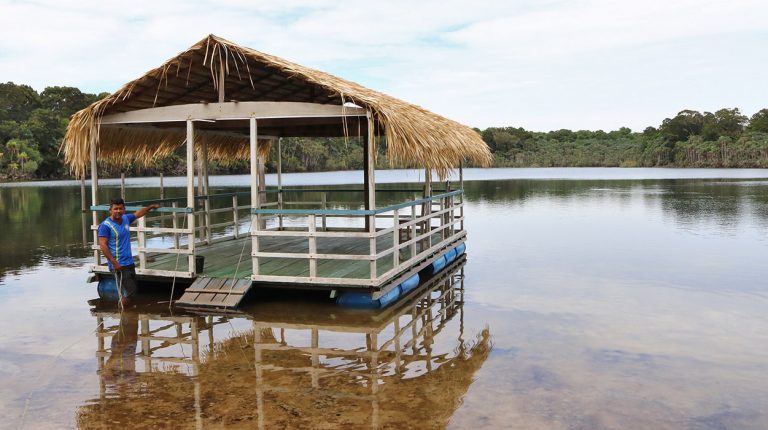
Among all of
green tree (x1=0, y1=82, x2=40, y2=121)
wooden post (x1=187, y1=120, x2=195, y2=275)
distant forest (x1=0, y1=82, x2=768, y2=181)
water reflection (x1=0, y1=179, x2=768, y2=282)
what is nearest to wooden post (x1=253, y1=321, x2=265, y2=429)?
wooden post (x1=187, y1=120, x2=195, y2=275)

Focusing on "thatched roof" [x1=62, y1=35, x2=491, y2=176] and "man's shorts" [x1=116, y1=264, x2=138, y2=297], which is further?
"thatched roof" [x1=62, y1=35, x2=491, y2=176]

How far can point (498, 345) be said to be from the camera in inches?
290

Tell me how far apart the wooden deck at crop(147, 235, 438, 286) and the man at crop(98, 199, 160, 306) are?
2.76ft

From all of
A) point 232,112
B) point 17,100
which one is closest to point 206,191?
point 232,112

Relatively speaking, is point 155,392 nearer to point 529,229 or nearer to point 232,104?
point 232,104

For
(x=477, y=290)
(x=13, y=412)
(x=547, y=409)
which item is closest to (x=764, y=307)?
(x=477, y=290)

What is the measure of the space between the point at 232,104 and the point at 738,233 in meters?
15.0

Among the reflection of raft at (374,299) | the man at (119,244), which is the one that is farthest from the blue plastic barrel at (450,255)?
the man at (119,244)

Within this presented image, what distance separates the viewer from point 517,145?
12838cm

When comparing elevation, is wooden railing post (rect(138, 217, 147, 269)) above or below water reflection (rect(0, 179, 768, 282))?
above

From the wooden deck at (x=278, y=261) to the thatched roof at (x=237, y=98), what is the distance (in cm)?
182

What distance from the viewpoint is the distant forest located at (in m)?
71.1

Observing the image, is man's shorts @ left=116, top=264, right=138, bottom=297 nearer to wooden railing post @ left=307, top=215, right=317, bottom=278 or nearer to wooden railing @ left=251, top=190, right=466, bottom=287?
wooden railing @ left=251, top=190, right=466, bottom=287

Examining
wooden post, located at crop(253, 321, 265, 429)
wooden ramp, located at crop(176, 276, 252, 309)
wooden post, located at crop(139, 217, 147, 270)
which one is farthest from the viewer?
wooden post, located at crop(139, 217, 147, 270)
